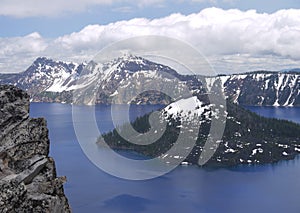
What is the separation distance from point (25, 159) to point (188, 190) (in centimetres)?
8533

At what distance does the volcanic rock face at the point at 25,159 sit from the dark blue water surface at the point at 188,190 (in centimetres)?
6832

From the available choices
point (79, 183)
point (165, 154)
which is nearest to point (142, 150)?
point (165, 154)

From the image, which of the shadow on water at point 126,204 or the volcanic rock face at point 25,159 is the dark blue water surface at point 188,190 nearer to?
the shadow on water at point 126,204

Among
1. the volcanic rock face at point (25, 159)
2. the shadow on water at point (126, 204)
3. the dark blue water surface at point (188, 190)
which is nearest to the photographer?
the volcanic rock face at point (25, 159)

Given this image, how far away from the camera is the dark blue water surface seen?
8182cm

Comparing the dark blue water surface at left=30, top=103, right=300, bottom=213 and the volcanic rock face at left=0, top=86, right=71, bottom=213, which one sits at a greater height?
the volcanic rock face at left=0, top=86, right=71, bottom=213

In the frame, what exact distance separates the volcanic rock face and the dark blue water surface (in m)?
68.3

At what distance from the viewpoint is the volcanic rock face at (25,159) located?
10820 mm

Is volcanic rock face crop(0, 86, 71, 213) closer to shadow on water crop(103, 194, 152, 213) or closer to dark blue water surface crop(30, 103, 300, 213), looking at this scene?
dark blue water surface crop(30, 103, 300, 213)

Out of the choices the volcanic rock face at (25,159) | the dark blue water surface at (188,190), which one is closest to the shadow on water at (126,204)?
the dark blue water surface at (188,190)

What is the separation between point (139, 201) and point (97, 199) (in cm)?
933

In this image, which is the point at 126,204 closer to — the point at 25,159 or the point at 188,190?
the point at 188,190

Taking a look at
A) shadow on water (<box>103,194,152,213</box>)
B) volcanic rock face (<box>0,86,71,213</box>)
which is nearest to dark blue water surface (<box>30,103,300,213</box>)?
shadow on water (<box>103,194,152,213</box>)

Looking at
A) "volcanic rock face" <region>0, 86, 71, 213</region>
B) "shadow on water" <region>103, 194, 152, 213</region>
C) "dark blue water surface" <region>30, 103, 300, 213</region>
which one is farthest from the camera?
"dark blue water surface" <region>30, 103, 300, 213</region>
